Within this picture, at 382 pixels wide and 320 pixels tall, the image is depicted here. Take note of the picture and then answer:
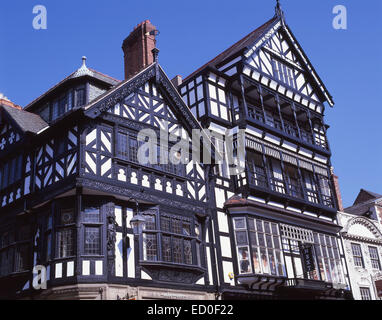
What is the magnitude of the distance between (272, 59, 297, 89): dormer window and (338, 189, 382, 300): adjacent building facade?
800cm

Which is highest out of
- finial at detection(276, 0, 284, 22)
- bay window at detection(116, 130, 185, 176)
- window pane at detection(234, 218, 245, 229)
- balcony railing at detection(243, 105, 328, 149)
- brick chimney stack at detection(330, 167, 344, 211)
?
finial at detection(276, 0, 284, 22)

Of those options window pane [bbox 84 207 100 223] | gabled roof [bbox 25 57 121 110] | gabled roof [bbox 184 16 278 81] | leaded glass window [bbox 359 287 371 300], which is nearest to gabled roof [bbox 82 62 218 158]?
gabled roof [bbox 25 57 121 110]

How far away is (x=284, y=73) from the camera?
26750 mm

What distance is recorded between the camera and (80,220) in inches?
601

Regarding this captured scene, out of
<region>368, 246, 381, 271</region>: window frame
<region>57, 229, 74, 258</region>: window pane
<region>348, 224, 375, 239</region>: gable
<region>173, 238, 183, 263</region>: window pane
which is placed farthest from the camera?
<region>368, 246, 381, 271</region>: window frame

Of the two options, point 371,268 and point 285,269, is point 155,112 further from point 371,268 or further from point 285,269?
point 371,268

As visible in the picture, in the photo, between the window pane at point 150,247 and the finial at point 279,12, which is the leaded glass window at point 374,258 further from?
the window pane at point 150,247

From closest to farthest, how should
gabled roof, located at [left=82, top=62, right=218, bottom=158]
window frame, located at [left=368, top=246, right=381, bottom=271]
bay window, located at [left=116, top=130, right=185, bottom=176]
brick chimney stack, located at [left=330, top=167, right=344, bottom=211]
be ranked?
gabled roof, located at [left=82, top=62, right=218, bottom=158] → bay window, located at [left=116, top=130, right=185, bottom=176] → window frame, located at [left=368, top=246, right=381, bottom=271] → brick chimney stack, located at [left=330, top=167, right=344, bottom=211]

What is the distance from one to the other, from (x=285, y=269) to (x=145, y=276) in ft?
25.5

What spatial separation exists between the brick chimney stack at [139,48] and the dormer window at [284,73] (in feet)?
22.5

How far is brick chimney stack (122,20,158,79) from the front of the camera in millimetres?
25219

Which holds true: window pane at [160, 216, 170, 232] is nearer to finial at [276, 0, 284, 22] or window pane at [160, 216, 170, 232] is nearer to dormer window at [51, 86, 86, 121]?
dormer window at [51, 86, 86, 121]

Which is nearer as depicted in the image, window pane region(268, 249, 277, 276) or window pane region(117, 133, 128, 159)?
window pane region(117, 133, 128, 159)

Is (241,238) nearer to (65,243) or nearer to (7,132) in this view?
(65,243)
